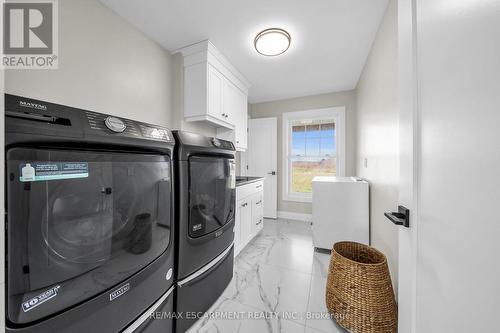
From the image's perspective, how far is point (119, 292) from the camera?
30.5 inches

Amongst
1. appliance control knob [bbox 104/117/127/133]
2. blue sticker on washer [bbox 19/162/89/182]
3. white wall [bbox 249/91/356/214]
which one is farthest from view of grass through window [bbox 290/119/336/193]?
blue sticker on washer [bbox 19/162/89/182]

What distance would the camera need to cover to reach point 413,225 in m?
0.63

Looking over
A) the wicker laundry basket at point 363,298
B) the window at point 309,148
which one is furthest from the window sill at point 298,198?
the wicker laundry basket at point 363,298

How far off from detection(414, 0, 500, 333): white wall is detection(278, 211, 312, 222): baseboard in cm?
308

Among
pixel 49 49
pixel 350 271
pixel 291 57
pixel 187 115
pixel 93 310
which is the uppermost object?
pixel 291 57

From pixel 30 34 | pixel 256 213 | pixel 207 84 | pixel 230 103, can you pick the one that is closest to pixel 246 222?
pixel 256 213

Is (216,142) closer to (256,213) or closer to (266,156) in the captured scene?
(256,213)

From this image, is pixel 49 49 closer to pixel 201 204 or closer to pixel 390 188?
pixel 201 204

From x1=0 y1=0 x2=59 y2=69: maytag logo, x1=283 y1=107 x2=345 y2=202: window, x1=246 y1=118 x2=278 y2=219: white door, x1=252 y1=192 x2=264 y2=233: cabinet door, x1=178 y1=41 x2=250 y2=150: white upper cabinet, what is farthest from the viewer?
x1=246 y1=118 x2=278 y2=219: white door

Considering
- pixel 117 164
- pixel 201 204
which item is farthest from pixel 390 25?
pixel 117 164

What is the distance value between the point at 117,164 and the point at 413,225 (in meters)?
1.19

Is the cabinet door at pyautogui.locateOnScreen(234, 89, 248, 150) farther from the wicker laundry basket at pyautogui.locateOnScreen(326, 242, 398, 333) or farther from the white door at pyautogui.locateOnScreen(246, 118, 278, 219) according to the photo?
the wicker laundry basket at pyautogui.locateOnScreen(326, 242, 398, 333)

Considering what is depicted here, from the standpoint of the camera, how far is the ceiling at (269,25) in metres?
1.50

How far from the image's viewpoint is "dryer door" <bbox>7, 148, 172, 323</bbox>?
1.74 feet
